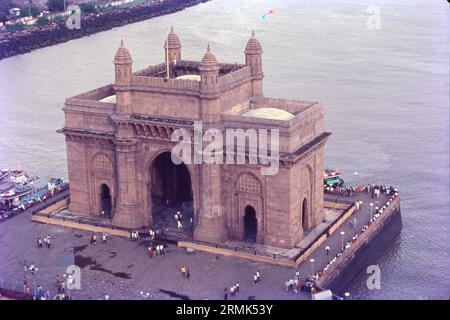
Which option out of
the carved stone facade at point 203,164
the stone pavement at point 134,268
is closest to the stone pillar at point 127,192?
the carved stone facade at point 203,164

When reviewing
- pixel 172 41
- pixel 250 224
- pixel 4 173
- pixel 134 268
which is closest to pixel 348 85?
pixel 172 41

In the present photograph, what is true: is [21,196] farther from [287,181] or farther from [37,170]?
[287,181]

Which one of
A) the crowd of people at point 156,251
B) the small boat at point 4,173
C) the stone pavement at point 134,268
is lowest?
the small boat at point 4,173

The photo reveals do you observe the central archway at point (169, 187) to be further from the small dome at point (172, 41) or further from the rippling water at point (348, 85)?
the rippling water at point (348, 85)

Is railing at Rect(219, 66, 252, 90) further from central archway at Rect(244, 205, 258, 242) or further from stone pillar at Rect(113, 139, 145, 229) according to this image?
central archway at Rect(244, 205, 258, 242)

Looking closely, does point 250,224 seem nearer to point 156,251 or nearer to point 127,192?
point 156,251
